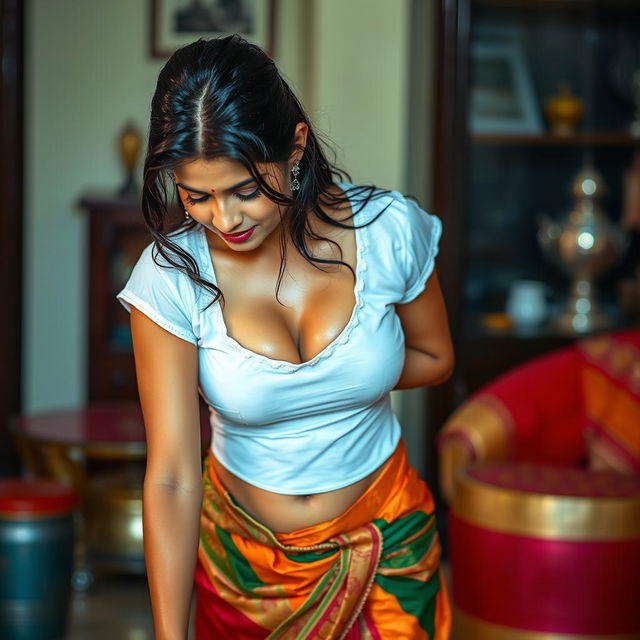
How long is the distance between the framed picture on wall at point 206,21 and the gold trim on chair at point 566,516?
2408 mm

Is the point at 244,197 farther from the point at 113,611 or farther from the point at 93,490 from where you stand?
the point at 93,490

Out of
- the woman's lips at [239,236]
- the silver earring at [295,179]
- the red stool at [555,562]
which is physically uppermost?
the silver earring at [295,179]

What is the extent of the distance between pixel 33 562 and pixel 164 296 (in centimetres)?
179

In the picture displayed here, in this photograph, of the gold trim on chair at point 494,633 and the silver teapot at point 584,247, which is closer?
the gold trim on chair at point 494,633

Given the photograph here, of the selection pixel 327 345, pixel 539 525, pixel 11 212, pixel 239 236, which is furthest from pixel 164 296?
pixel 11 212

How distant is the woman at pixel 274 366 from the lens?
1.38 metres

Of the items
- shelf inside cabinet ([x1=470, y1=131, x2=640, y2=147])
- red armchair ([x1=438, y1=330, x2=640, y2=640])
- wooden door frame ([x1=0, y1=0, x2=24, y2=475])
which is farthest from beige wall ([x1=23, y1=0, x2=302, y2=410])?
red armchair ([x1=438, y1=330, x2=640, y2=640])

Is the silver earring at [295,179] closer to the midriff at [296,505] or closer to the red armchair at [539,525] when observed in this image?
the midriff at [296,505]

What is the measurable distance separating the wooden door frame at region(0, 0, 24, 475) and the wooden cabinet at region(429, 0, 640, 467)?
56.6 inches

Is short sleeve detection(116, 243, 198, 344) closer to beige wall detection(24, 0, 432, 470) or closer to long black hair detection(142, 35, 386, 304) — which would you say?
long black hair detection(142, 35, 386, 304)

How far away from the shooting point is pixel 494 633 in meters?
2.82

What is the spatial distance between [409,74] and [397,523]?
2.72 m

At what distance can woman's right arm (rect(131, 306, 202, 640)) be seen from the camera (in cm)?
140

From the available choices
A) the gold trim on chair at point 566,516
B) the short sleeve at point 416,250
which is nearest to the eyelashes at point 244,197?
the short sleeve at point 416,250
